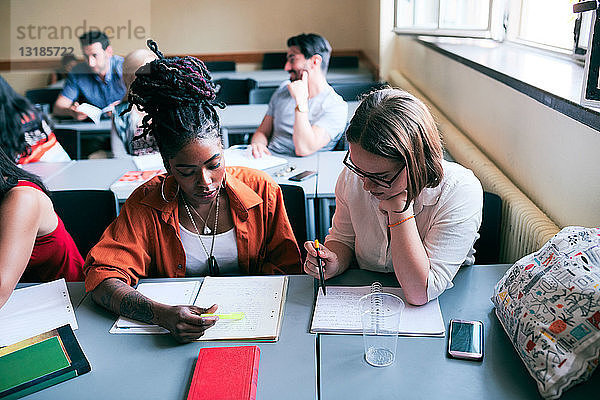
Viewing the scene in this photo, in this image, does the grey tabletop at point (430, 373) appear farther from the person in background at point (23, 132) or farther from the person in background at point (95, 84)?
the person in background at point (95, 84)

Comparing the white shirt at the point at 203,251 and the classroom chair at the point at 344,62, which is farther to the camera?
the classroom chair at the point at 344,62

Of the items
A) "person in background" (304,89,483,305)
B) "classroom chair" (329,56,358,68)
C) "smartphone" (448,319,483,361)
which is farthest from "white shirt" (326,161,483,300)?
"classroom chair" (329,56,358,68)

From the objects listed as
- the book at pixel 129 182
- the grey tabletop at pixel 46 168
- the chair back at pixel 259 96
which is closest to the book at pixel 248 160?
the book at pixel 129 182

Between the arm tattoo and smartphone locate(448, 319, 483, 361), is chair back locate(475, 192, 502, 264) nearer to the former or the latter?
smartphone locate(448, 319, 483, 361)

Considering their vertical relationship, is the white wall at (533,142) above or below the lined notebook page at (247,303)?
above

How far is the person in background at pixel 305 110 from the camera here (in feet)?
9.73

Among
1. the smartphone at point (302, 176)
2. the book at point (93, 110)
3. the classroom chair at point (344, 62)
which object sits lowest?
the smartphone at point (302, 176)

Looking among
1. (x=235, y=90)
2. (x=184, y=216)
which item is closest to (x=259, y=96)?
(x=235, y=90)

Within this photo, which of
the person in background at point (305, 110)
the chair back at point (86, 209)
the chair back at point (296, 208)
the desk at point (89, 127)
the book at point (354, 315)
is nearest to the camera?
the book at point (354, 315)

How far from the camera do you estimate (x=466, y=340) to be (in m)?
1.27

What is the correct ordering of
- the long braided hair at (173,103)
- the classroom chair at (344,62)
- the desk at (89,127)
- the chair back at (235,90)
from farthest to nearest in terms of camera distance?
the classroom chair at (344,62)
the chair back at (235,90)
the desk at (89,127)
the long braided hair at (173,103)

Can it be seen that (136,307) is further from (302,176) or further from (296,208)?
(302,176)

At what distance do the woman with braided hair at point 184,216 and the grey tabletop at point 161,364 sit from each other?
8cm

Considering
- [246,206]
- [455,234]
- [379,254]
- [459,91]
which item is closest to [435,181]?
[455,234]
